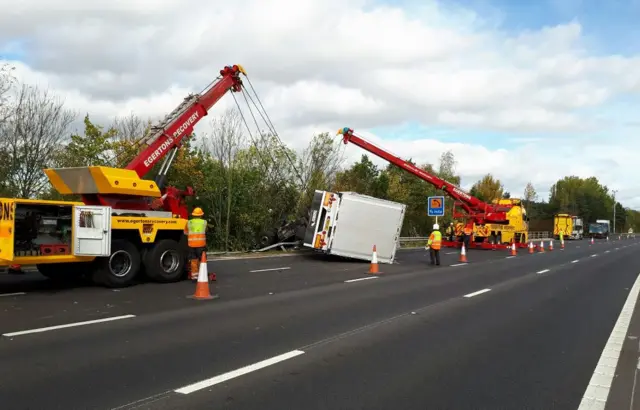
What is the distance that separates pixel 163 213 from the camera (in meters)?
13.1

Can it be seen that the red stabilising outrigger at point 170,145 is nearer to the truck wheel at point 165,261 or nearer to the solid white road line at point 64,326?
the truck wheel at point 165,261

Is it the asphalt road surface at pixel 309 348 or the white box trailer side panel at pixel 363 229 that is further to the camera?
the white box trailer side panel at pixel 363 229

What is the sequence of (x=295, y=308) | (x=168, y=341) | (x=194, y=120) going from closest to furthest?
(x=168, y=341)
(x=295, y=308)
(x=194, y=120)

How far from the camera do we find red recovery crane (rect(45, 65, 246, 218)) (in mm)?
11828

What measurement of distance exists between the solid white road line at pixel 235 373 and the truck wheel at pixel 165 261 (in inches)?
263

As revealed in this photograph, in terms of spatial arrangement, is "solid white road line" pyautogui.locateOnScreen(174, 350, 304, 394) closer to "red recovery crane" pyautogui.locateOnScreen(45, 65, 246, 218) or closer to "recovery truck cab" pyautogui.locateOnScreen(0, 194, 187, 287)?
"recovery truck cab" pyautogui.locateOnScreen(0, 194, 187, 287)

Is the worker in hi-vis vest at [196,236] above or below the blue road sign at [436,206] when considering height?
below

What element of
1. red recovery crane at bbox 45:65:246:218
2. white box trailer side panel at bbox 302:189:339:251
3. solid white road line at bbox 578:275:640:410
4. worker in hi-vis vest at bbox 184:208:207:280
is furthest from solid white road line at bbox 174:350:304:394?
white box trailer side panel at bbox 302:189:339:251

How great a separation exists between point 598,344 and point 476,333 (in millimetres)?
1626

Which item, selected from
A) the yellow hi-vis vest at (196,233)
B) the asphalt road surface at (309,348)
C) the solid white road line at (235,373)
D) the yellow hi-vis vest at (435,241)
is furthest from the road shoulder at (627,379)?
the yellow hi-vis vest at (435,241)

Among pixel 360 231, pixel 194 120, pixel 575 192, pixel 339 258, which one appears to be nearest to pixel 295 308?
pixel 194 120

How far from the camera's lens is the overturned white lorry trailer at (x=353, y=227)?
19828 mm

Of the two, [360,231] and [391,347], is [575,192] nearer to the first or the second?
[360,231]

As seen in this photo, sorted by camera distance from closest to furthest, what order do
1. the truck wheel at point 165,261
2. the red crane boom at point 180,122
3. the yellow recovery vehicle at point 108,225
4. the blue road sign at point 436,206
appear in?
the yellow recovery vehicle at point 108,225 → the truck wheel at point 165,261 → the red crane boom at point 180,122 → the blue road sign at point 436,206
